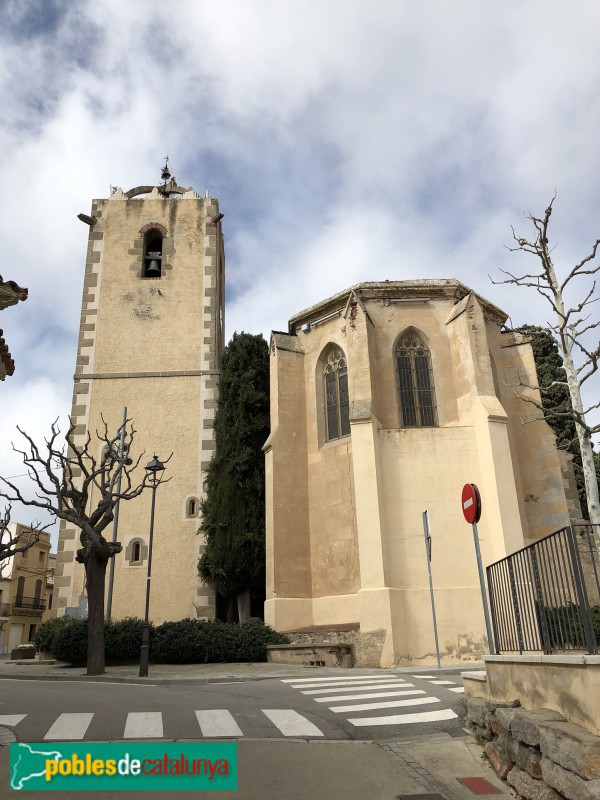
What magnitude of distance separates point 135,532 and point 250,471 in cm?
424

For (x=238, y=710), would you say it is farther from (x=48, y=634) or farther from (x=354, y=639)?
(x=48, y=634)

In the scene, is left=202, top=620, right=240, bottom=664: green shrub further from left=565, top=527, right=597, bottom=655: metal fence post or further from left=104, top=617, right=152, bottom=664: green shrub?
left=565, top=527, right=597, bottom=655: metal fence post

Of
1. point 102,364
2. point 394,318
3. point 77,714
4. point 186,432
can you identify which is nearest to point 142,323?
point 102,364

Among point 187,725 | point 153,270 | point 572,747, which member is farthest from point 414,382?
point 572,747

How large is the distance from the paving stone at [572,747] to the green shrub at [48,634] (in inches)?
684

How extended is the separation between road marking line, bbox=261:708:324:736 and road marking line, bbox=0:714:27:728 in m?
2.81

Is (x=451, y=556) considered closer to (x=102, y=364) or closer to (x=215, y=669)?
(x=215, y=669)

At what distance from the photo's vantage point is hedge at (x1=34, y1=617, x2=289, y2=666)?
16.6 meters

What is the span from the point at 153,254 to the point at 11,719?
20.8 meters

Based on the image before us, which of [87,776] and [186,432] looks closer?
[87,776]

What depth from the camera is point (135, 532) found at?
21797 millimetres

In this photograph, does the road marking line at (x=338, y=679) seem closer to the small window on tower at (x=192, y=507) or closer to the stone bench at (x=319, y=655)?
the stone bench at (x=319, y=655)

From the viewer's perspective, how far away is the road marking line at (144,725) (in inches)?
271

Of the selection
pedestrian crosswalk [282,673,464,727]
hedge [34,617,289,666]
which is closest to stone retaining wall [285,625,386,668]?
hedge [34,617,289,666]
